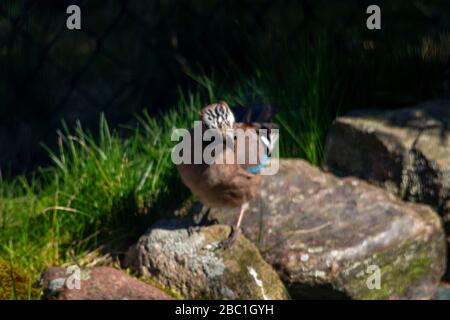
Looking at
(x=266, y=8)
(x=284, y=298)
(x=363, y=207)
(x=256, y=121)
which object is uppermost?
(x=266, y=8)

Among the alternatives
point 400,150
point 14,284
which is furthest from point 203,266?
point 400,150

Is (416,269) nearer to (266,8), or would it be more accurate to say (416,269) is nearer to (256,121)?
(256,121)

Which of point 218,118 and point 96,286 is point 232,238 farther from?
point 96,286

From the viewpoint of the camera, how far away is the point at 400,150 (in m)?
4.70

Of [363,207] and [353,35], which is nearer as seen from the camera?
[363,207]

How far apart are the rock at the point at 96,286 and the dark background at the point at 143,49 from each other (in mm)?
1922

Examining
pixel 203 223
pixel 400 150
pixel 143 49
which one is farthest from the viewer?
pixel 143 49

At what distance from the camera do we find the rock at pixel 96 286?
12.7 ft

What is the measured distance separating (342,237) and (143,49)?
101 inches
